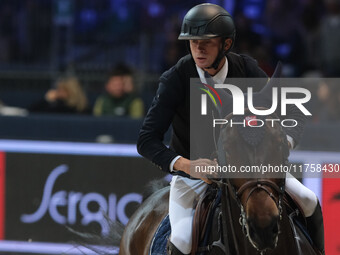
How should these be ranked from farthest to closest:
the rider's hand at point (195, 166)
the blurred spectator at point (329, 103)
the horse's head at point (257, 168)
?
the blurred spectator at point (329, 103) → the rider's hand at point (195, 166) → the horse's head at point (257, 168)

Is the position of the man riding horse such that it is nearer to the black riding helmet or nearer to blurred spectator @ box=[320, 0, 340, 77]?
the black riding helmet

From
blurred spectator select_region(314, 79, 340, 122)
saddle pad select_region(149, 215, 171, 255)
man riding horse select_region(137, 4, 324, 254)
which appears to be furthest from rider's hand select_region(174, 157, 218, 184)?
blurred spectator select_region(314, 79, 340, 122)

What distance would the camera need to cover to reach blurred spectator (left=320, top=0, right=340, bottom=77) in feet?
30.4

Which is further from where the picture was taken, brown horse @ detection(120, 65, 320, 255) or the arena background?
the arena background

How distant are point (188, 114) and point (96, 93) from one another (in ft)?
22.2

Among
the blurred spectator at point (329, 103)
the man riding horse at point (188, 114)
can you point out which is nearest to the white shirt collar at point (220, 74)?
the man riding horse at point (188, 114)

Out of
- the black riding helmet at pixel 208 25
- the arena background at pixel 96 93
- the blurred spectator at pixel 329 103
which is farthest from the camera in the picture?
the blurred spectator at pixel 329 103

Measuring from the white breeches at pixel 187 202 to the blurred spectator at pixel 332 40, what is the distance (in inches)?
216

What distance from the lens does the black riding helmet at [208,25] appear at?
12.1 feet

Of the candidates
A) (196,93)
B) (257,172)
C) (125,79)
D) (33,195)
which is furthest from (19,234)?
(257,172)

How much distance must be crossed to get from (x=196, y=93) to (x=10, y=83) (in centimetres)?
789

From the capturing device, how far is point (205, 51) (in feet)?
12.2

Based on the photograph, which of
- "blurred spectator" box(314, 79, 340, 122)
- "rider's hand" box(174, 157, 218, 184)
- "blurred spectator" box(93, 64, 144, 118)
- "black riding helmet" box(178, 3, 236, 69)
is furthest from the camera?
"blurred spectator" box(93, 64, 144, 118)

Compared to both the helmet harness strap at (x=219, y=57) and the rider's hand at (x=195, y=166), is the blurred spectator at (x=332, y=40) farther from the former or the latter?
the rider's hand at (x=195, y=166)
